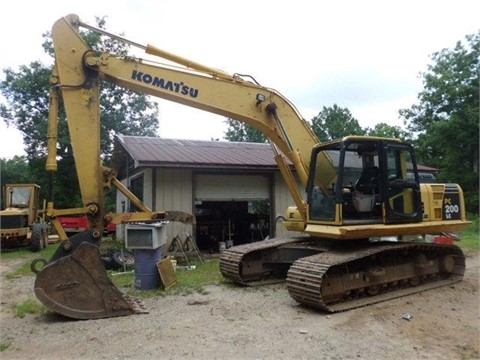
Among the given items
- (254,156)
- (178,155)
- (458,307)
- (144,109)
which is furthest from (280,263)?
(144,109)

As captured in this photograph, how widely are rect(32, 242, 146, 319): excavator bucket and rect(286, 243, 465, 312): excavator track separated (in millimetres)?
2525

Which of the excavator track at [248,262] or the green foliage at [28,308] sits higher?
the excavator track at [248,262]

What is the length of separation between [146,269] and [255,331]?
2.93 m

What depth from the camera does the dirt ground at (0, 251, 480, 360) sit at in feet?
13.8

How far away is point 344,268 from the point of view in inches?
242

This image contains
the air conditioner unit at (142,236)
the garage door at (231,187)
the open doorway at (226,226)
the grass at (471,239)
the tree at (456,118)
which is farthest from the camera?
the tree at (456,118)

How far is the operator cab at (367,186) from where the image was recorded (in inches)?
256

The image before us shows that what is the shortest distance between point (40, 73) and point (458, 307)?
2761 centimetres

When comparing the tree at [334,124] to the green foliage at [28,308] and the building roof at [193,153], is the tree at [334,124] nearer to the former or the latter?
the building roof at [193,153]

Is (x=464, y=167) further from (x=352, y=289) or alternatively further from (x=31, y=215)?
(x=31, y=215)

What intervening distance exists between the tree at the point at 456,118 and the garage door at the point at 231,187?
13.3 m

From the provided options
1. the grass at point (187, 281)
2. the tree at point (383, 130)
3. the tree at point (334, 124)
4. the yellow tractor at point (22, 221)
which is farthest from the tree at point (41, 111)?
the tree at point (383, 130)

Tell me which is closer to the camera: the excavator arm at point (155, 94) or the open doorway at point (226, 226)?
the excavator arm at point (155, 94)

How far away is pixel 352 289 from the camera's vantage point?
6.21m
